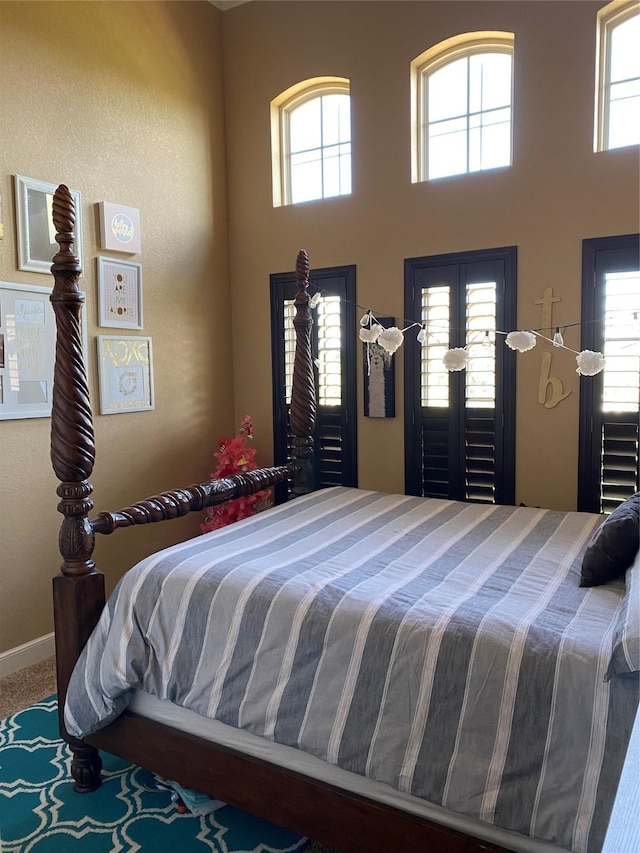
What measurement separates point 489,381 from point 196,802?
246cm

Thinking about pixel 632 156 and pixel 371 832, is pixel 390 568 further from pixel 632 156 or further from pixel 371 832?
pixel 632 156

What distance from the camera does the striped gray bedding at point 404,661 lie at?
133 cm

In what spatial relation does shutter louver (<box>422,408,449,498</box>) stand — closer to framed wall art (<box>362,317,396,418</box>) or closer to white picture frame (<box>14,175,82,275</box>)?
framed wall art (<box>362,317,396,418</box>)

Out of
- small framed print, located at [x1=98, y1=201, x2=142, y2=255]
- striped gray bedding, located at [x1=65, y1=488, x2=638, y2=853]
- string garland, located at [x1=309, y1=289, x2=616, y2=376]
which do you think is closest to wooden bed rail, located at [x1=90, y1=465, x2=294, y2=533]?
striped gray bedding, located at [x1=65, y1=488, x2=638, y2=853]

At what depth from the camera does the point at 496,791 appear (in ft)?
4.46

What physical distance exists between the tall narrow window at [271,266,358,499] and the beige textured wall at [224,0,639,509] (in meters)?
0.08

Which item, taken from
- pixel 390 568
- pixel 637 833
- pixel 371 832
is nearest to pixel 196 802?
pixel 371 832

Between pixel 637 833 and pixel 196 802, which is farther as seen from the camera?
pixel 196 802

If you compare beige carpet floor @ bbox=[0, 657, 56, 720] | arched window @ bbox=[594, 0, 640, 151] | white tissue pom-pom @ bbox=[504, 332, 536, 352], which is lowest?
beige carpet floor @ bbox=[0, 657, 56, 720]

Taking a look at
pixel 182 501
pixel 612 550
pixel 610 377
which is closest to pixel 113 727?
pixel 182 501

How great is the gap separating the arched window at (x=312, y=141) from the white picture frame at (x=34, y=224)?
61.6 inches

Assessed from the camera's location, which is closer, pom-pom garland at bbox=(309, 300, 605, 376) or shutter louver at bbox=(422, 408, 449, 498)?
pom-pom garland at bbox=(309, 300, 605, 376)

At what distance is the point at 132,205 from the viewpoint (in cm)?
350

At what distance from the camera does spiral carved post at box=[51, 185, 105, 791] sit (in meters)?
1.94
